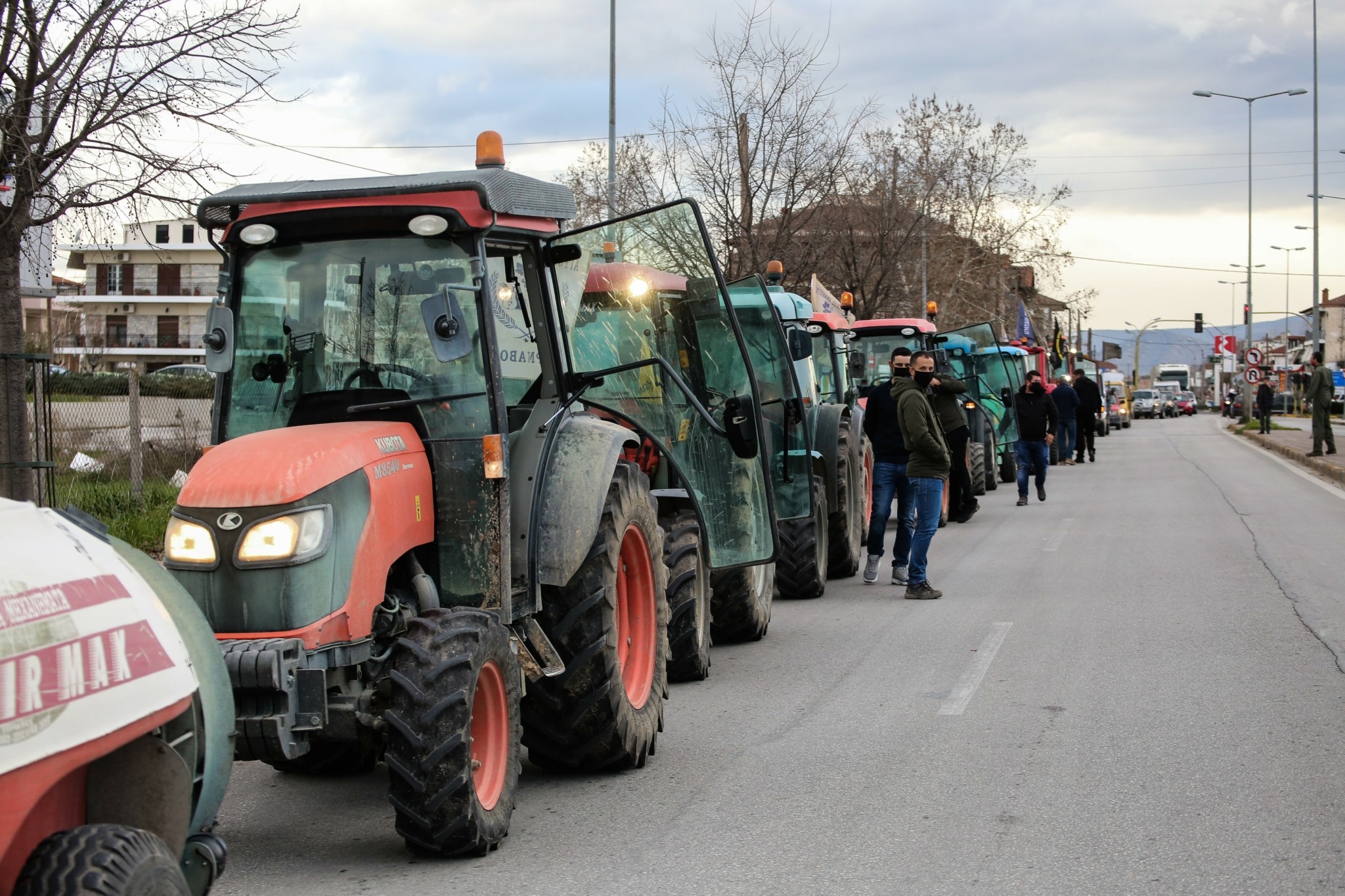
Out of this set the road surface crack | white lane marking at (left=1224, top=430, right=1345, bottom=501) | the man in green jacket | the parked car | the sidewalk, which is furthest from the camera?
the parked car

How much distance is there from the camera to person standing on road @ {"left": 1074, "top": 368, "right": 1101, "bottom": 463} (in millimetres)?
28406

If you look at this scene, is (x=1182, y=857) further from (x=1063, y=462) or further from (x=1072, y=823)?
(x=1063, y=462)

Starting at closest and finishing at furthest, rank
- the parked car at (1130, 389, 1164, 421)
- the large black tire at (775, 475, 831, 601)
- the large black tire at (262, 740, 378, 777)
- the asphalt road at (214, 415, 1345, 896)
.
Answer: the asphalt road at (214, 415, 1345, 896) → the large black tire at (262, 740, 378, 777) → the large black tire at (775, 475, 831, 601) → the parked car at (1130, 389, 1164, 421)

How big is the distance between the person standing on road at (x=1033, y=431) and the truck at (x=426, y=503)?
43.0 feet

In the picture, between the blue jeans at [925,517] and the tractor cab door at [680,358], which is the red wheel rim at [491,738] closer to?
the tractor cab door at [680,358]

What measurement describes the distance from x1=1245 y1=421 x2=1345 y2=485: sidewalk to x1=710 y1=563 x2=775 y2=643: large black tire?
1641 cm

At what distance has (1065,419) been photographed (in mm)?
28344

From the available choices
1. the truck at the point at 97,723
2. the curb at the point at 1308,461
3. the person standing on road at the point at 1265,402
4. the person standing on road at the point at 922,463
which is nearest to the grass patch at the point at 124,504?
the person standing on road at the point at 922,463

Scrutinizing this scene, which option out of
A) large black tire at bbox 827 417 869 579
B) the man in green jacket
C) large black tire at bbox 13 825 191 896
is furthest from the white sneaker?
the man in green jacket

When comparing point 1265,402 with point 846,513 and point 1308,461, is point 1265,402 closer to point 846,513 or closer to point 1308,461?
point 1308,461

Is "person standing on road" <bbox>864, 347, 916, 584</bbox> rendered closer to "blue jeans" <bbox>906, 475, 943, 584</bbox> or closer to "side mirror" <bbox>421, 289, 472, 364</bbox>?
"blue jeans" <bbox>906, 475, 943, 584</bbox>

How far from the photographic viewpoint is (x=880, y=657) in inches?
342

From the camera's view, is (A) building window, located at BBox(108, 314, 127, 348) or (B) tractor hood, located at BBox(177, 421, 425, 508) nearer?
(B) tractor hood, located at BBox(177, 421, 425, 508)

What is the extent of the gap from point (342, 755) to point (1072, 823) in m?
3.28
